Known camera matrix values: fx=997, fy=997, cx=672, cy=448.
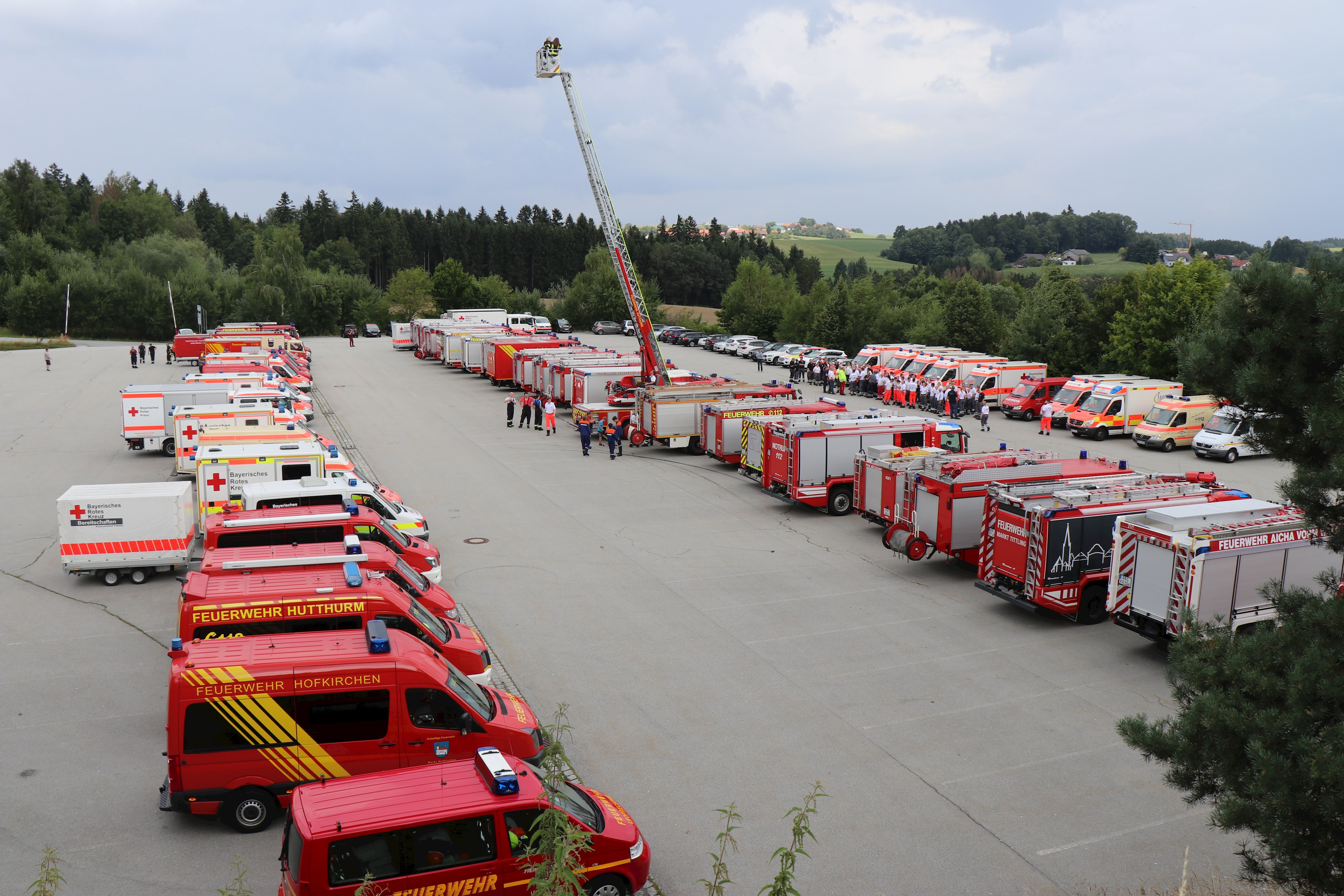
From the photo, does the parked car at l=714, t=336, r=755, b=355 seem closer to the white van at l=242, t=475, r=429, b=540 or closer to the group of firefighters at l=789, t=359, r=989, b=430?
the group of firefighters at l=789, t=359, r=989, b=430

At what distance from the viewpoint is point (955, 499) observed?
18.8 meters

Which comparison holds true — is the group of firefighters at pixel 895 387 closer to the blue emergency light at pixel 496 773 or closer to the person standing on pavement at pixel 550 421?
the person standing on pavement at pixel 550 421

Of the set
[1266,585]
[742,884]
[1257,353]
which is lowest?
[742,884]

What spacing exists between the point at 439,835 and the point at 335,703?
2865 mm

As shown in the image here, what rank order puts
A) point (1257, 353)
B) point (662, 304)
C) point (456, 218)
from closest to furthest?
point (1257, 353) < point (662, 304) < point (456, 218)

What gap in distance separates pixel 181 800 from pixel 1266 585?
1010 cm

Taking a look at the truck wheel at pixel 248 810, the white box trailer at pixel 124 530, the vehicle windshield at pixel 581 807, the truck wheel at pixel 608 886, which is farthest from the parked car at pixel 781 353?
the truck wheel at pixel 608 886

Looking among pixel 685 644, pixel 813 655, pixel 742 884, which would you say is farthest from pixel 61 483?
pixel 742 884

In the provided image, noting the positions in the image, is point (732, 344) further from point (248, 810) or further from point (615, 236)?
point (248, 810)

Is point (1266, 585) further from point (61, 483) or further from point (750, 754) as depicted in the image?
point (61, 483)

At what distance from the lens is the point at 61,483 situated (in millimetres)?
27094

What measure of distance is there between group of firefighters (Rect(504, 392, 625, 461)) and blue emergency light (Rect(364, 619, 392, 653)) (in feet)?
67.9

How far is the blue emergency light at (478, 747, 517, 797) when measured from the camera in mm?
8312

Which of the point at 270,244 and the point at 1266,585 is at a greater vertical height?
the point at 270,244
